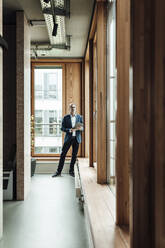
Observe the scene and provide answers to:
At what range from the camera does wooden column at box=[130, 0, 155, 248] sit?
1247 mm

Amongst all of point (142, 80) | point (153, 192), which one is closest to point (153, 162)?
point (153, 192)

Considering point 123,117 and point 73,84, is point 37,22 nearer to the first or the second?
point 73,84

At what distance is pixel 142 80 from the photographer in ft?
4.12

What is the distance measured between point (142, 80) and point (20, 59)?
149 inches

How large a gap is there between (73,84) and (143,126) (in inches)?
266

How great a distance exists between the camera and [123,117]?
7.42ft

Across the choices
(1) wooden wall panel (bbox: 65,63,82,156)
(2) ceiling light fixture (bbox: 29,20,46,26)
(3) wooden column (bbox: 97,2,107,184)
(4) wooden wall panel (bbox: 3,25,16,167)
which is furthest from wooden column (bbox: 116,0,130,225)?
(1) wooden wall panel (bbox: 65,63,82,156)

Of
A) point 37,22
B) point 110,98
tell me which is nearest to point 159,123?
point 110,98

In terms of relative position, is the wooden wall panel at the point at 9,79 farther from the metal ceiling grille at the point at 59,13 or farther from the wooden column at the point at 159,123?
the wooden column at the point at 159,123

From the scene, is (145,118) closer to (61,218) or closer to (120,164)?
(120,164)

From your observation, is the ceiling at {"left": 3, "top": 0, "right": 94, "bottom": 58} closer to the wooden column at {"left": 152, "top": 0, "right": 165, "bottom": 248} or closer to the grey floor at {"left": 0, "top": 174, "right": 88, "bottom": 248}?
the grey floor at {"left": 0, "top": 174, "right": 88, "bottom": 248}

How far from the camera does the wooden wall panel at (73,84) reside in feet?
25.9

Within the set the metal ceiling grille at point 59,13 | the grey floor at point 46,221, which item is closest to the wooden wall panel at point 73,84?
the metal ceiling grille at point 59,13

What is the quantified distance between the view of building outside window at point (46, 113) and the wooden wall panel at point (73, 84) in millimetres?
284
